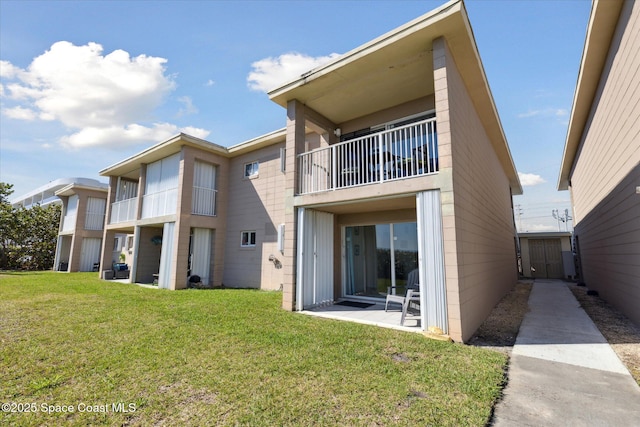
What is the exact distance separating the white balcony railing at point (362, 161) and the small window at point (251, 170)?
486 centimetres

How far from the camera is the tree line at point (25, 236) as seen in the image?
63.2ft

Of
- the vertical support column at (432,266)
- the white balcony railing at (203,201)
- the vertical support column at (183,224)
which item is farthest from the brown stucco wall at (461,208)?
the white balcony railing at (203,201)

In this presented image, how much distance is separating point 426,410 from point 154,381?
2.91 m

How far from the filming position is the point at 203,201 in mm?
12141

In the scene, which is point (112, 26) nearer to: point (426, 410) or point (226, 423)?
point (226, 423)

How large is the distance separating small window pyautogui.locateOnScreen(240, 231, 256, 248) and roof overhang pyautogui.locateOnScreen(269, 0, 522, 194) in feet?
19.1

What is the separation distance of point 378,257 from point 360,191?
9.43 ft

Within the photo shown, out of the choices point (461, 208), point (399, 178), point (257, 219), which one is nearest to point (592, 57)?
point (461, 208)

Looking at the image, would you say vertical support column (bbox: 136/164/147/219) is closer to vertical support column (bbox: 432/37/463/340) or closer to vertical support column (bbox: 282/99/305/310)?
vertical support column (bbox: 282/99/305/310)

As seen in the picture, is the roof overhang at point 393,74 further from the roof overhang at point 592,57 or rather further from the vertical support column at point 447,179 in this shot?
the roof overhang at point 592,57

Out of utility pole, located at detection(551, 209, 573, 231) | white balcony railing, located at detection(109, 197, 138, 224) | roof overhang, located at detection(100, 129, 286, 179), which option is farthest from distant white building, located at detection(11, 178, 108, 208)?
utility pole, located at detection(551, 209, 573, 231)

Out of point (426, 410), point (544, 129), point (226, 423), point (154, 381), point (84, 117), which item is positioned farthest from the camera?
point (84, 117)

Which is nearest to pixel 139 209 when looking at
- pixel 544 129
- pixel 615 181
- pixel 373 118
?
pixel 373 118

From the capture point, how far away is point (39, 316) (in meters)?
6.00
